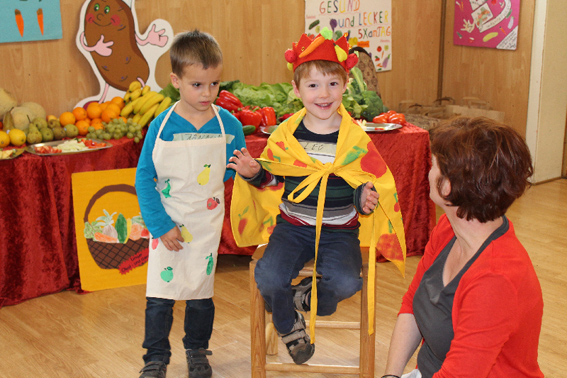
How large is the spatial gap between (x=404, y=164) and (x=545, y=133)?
220cm

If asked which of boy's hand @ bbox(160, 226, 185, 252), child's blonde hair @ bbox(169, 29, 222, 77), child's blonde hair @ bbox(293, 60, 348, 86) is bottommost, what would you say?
boy's hand @ bbox(160, 226, 185, 252)

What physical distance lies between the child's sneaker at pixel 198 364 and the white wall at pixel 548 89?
12.1 ft

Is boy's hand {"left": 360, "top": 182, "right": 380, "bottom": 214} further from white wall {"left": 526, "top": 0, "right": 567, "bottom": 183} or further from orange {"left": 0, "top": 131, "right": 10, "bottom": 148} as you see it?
white wall {"left": 526, "top": 0, "right": 567, "bottom": 183}

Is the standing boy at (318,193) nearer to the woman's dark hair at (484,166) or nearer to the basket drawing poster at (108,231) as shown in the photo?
the woman's dark hair at (484,166)

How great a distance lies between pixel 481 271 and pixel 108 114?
2655 millimetres

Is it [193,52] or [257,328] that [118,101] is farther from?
[257,328]

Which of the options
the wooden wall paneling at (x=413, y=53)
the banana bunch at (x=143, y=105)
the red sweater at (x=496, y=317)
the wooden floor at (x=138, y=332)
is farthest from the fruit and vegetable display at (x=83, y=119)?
the wooden wall paneling at (x=413, y=53)

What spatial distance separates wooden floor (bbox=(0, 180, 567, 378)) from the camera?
2484 mm

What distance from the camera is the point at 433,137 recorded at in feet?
4.62

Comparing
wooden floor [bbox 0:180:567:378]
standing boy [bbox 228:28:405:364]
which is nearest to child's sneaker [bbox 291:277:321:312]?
standing boy [bbox 228:28:405:364]

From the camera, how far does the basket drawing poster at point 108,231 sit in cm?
318

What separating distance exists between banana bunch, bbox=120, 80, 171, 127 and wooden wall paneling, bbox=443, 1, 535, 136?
311 centimetres

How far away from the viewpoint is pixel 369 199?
2.01m

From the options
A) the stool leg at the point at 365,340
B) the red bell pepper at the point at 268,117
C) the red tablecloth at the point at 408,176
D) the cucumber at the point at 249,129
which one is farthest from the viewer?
the red bell pepper at the point at 268,117
